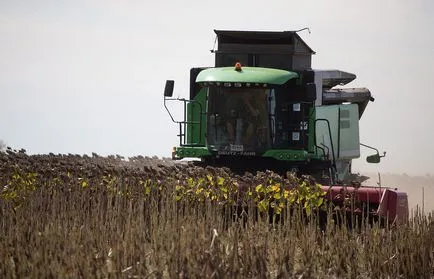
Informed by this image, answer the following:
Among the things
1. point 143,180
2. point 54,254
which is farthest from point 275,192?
point 54,254

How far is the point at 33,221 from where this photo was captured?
10297mm

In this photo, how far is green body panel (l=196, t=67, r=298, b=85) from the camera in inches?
621

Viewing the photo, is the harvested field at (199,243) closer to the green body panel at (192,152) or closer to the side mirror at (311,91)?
the side mirror at (311,91)

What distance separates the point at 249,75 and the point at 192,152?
5.10ft

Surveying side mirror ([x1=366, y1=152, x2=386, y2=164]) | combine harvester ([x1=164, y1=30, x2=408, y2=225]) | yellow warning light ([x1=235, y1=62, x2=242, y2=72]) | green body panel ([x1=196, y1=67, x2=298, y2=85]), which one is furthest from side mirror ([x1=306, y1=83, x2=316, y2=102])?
side mirror ([x1=366, y1=152, x2=386, y2=164])

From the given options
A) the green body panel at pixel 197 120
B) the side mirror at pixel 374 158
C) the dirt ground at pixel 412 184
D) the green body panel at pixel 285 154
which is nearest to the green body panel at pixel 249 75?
the green body panel at pixel 197 120

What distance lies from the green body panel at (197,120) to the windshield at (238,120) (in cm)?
32

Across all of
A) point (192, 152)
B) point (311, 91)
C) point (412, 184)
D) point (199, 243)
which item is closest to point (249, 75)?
point (311, 91)

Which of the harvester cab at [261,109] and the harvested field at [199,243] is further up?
the harvester cab at [261,109]

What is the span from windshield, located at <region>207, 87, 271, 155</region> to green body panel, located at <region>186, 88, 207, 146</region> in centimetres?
32

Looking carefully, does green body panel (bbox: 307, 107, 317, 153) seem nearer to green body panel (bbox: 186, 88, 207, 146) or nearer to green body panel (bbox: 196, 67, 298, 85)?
green body panel (bbox: 196, 67, 298, 85)

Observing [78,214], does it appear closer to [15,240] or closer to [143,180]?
[15,240]

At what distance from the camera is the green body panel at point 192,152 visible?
16.1 m

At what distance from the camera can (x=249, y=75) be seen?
1585 cm
